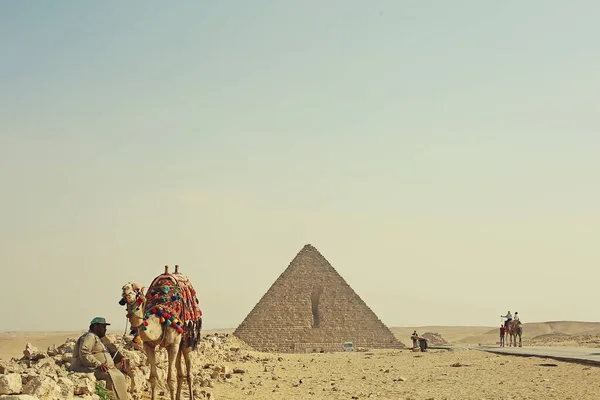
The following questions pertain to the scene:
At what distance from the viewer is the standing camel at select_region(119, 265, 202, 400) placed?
10.3 meters

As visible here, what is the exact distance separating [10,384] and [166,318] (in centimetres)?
331

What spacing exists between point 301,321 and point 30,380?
3870 cm

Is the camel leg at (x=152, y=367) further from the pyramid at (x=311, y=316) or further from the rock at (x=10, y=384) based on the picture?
the pyramid at (x=311, y=316)

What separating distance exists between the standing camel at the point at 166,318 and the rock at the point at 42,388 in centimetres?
227

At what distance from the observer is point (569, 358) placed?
1827cm

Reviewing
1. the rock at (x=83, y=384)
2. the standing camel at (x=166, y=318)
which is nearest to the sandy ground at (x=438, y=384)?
the standing camel at (x=166, y=318)

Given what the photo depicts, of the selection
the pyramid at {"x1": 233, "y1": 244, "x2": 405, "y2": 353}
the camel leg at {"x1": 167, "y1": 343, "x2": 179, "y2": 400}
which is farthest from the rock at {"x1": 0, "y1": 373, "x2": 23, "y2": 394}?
the pyramid at {"x1": 233, "y1": 244, "x2": 405, "y2": 353}

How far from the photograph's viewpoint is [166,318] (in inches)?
416

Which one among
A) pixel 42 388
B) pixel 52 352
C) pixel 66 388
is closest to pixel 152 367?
pixel 66 388

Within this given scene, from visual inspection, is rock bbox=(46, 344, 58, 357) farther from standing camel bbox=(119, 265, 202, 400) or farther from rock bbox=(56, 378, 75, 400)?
rock bbox=(56, 378, 75, 400)

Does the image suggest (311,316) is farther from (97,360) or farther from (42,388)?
(42,388)

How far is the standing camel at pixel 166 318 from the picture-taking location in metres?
10.3

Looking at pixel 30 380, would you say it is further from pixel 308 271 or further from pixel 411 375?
pixel 308 271

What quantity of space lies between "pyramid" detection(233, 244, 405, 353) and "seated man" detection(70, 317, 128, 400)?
3510 centimetres
